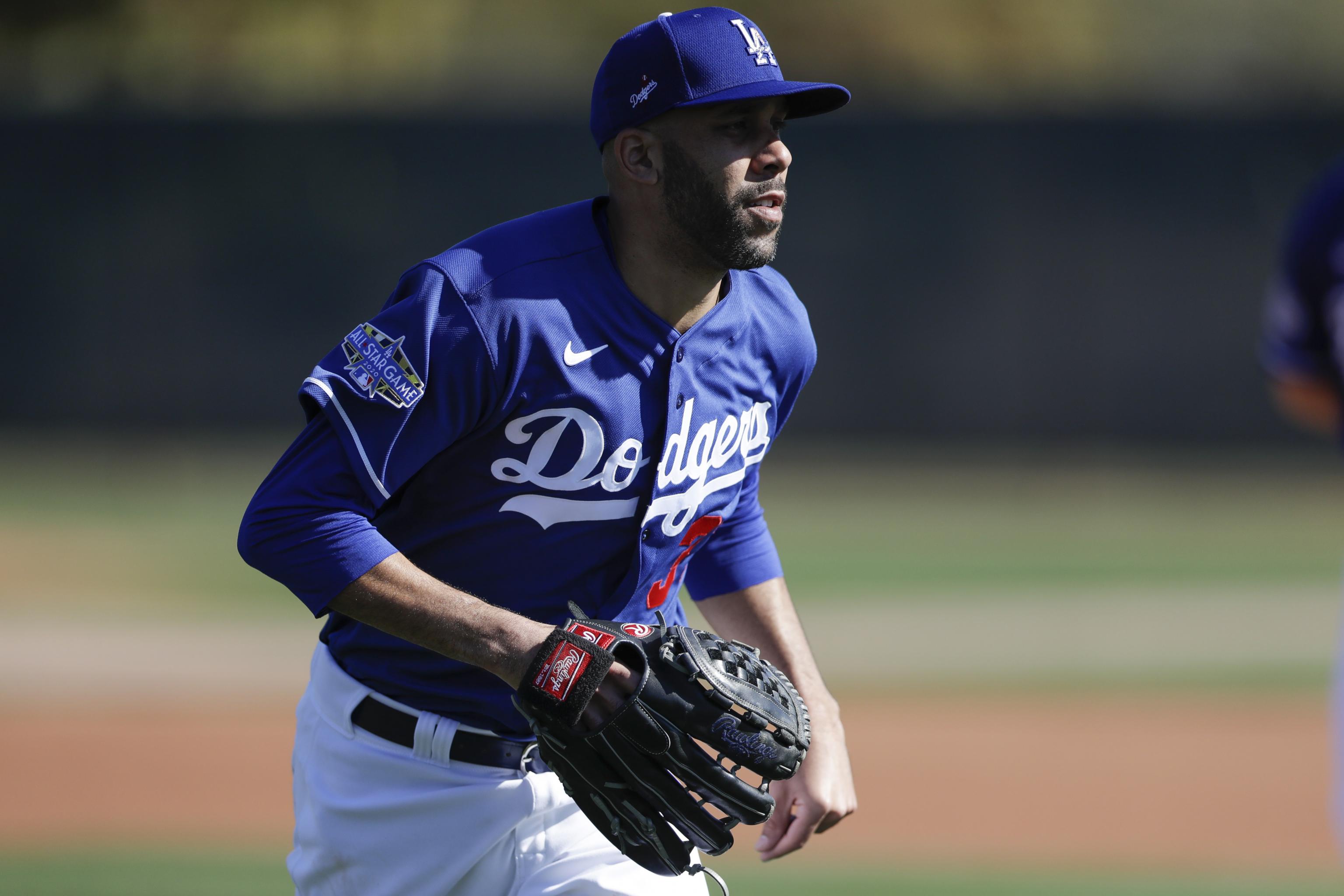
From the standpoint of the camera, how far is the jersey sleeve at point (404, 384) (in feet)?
9.09

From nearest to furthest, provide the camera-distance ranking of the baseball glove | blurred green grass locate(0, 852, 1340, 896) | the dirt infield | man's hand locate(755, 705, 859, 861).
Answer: the baseball glove < man's hand locate(755, 705, 859, 861) < blurred green grass locate(0, 852, 1340, 896) < the dirt infield

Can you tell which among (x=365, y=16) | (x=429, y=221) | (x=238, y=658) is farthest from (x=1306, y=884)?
(x=365, y=16)

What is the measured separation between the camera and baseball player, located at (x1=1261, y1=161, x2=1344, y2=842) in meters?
2.29

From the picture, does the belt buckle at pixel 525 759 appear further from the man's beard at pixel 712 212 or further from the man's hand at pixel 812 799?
the man's beard at pixel 712 212

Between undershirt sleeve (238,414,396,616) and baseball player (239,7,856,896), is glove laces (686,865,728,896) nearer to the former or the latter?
baseball player (239,7,856,896)

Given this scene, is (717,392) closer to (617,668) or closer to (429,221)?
(617,668)

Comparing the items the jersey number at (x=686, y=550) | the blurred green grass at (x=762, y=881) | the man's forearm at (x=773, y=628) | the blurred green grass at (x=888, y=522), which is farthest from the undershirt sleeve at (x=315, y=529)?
the blurred green grass at (x=888, y=522)

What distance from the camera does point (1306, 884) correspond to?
21.9ft

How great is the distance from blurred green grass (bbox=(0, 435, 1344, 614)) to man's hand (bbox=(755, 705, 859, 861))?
9.72 metres

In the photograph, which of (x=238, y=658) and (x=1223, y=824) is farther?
(x=238, y=658)

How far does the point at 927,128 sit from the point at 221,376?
10332 mm

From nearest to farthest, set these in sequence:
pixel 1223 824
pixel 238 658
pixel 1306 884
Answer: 1. pixel 1306 884
2. pixel 1223 824
3. pixel 238 658

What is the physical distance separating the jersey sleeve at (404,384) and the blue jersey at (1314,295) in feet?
4.54

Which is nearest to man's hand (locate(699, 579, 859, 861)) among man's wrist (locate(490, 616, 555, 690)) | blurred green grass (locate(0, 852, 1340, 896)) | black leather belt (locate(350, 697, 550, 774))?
black leather belt (locate(350, 697, 550, 774))
